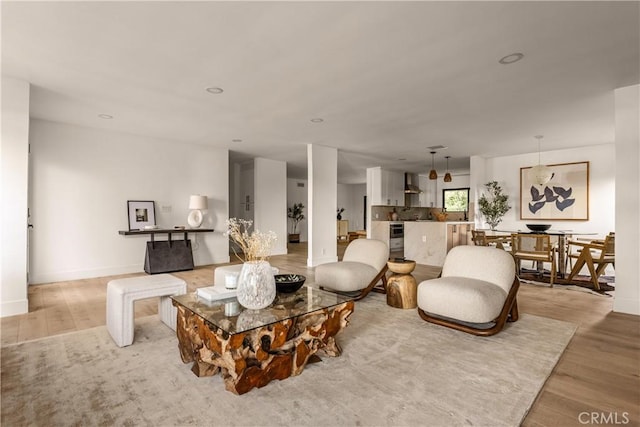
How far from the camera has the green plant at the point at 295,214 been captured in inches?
467

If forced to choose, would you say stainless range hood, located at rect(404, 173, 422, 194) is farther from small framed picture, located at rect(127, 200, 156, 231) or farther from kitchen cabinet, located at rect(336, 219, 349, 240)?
small framed picture, located at rect(127, 200, 156, 231)

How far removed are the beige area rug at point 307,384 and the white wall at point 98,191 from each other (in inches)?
121

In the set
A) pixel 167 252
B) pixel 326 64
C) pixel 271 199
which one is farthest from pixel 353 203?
pixel 326 64

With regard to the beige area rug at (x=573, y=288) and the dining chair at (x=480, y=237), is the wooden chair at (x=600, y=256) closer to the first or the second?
the beige area rug at (x=573, y=288)

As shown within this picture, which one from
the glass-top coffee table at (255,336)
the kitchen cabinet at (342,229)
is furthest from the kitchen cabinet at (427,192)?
the glass-top coffee table at (255,336)

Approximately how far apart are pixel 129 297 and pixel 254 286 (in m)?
1.17

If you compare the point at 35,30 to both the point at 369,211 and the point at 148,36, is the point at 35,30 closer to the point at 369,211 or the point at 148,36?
the point at 148,36

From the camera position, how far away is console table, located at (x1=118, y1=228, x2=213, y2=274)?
5.81 meters

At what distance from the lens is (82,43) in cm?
272

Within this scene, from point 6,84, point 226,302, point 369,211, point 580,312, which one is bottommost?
point 580,312

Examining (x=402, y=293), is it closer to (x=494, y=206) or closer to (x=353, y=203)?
(x=494, y=206)

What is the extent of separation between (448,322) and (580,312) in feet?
5.94

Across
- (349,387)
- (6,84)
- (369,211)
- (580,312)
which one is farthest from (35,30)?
(369,211)

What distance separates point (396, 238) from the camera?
934 cm
